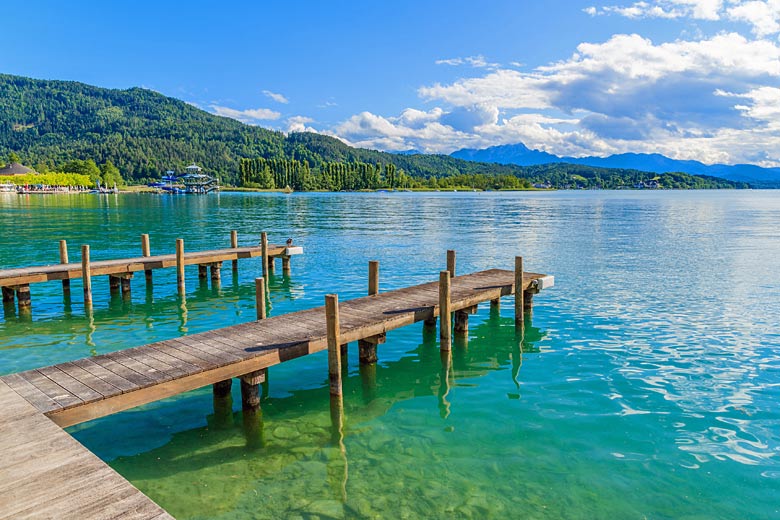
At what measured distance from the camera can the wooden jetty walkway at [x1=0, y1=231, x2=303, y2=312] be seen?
77.1 feet

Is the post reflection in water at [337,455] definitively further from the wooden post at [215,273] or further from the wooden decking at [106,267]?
the wooden post at [215,273]

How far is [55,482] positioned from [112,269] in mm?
20583

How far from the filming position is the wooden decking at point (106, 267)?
23.2m

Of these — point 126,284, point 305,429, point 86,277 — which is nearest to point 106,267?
point 126,284

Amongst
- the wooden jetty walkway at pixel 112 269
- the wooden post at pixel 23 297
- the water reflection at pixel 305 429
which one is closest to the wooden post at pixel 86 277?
the wooden jetty walkway at pixel 112 269

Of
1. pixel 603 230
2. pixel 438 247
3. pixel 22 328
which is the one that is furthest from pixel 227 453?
pixel 603 230

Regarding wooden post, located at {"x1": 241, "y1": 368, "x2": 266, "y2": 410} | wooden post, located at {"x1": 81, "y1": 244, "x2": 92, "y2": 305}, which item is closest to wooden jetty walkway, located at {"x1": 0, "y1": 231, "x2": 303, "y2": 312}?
wooden post, located at {"x1": 81, "y1": 244, "x2": 92, "y2": 305}

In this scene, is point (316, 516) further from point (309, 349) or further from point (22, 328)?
point (22, 328)

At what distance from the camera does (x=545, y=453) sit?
11.6 meters

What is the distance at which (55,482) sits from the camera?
7.34 m

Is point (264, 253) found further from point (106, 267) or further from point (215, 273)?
point (106, 267)

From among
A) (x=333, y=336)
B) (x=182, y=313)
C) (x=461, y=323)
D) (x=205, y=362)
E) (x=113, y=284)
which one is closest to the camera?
(x=205, y=362)

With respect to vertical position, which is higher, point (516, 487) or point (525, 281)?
point (525, 281)

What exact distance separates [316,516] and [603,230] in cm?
6026
